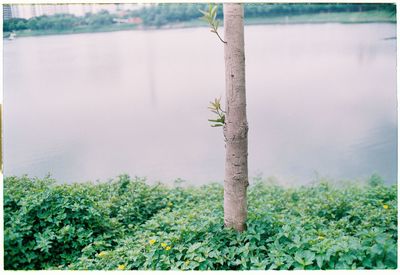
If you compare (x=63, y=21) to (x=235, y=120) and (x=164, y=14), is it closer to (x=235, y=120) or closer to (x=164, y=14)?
(x=164, y=14)

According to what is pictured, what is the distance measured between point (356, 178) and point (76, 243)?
3314mm

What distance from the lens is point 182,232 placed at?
259cm

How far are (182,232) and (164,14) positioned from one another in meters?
2.84

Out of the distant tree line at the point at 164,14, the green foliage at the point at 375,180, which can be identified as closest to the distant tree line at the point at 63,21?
the distant tree line at the point at 164,14

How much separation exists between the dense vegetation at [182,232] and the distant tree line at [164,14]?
1.28 metres

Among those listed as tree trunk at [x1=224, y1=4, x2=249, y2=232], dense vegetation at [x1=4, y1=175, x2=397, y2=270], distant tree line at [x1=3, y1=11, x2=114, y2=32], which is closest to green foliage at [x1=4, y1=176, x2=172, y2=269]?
dense vegetation at [x1=4, y1=175, x2=397, y2=270]

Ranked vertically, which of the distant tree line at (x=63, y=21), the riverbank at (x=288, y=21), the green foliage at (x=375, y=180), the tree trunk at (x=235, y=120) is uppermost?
the distant tree line at (x=63, y=21)

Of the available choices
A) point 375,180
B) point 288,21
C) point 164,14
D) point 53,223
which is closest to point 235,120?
point 53,223

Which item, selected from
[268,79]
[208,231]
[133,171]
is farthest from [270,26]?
[208,231]

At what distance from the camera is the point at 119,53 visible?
630 cm

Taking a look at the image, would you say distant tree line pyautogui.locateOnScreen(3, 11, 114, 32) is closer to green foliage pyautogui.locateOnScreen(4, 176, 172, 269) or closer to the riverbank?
the riverbank

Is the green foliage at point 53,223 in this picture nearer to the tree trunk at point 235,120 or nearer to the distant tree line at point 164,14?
the tree trunk at point 235,120

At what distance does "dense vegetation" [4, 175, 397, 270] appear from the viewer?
7.56 feet

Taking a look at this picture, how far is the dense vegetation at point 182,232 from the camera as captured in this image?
7.56ft
